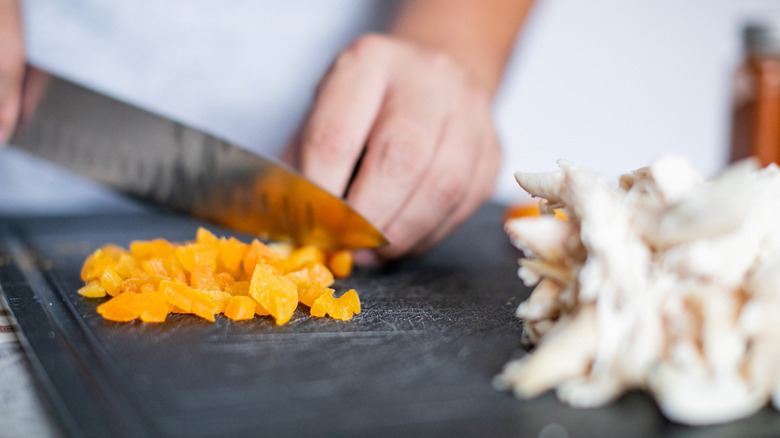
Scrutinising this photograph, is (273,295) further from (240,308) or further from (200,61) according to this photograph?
(200,61)

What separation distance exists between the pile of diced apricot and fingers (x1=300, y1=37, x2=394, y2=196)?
0.69 ft

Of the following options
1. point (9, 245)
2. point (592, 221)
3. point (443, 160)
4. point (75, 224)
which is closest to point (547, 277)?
point (592, 221)

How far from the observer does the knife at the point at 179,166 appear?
1.14 m

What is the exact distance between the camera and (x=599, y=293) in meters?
0.66

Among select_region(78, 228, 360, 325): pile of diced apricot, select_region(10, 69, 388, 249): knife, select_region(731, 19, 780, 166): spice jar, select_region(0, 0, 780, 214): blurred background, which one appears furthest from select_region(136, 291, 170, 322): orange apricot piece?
select_region(731, 19, 780, 166): spice jar

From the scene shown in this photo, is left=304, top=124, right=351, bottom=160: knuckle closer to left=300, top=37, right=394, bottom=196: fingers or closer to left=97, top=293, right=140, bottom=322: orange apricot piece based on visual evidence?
left=300, top=37, right=394, bottom=196: fingers

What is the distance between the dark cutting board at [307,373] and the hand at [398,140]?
0.80 feet

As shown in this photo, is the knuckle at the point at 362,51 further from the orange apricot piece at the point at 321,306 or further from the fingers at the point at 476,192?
the orange apricot piece at the point at 321,306

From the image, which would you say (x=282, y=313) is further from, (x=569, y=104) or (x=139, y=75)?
(x=569, y=104)

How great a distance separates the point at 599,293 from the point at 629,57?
3.07 meters

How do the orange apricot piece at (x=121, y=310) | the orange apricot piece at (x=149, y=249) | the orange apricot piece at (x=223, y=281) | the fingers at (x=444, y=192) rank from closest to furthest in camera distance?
the orange apricot piece at (x=121, y=310) → the orange apricot piece at (x=223, y=281) → the orange apricot piece at (x=149, y=249) → the fingers at (x=444, y=192)

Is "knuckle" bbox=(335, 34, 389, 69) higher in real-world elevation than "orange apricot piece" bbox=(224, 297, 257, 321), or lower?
higher

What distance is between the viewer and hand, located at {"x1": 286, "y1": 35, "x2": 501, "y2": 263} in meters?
1.26

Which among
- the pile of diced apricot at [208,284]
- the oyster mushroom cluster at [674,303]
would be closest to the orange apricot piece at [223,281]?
the pile of diced apricot at [208,284]
